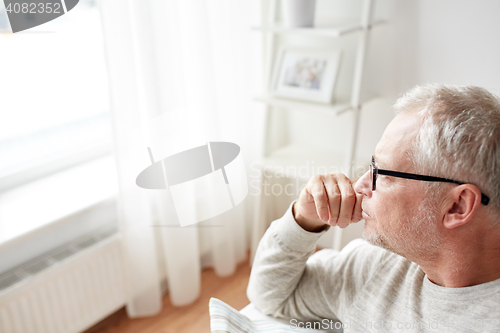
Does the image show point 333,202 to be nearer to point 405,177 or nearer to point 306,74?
point 405,177

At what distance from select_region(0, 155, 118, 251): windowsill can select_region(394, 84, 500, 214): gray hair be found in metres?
1.33

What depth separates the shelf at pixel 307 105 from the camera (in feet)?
5.89

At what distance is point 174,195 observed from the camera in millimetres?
1875

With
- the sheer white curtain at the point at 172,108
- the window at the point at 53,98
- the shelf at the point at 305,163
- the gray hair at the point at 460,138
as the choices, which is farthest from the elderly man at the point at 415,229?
the window at the point at 53,98

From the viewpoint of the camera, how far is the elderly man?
81 centimetres

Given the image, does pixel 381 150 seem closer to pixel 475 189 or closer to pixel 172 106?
pixel 475 189

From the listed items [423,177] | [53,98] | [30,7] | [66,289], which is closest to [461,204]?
[423,177]

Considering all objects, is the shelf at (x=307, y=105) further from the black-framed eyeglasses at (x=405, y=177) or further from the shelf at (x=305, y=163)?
the black-framed eyeglasses at (x=405, y=177)

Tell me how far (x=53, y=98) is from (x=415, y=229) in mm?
1519

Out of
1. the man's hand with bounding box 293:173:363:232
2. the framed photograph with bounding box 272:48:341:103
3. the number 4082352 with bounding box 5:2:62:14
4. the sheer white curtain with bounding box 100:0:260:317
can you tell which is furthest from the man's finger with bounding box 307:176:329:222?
the number 4082352 with bounding box 5:2:62:14

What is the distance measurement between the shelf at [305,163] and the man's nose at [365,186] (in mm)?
938

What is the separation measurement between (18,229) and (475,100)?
4.91 ft

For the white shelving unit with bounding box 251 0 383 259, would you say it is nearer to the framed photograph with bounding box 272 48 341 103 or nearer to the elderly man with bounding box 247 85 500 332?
the framed photograph with bounding box 272 48 341 103

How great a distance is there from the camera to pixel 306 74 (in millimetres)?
1915
